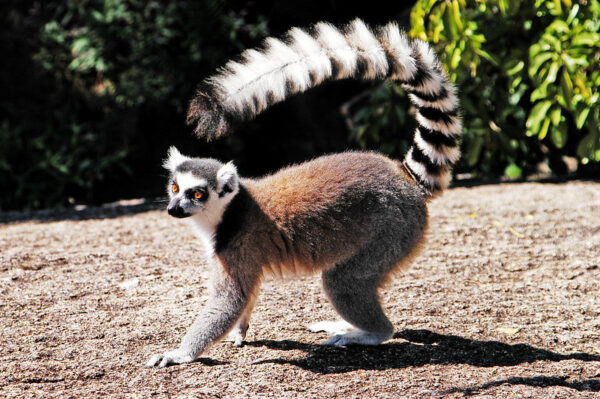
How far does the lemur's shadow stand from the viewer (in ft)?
11.6

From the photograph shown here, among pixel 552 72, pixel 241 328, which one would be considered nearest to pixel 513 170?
pixel 552 72

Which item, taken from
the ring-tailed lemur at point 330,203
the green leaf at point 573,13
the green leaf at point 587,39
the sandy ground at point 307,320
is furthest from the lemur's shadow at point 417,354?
the green leaf at point 573,13

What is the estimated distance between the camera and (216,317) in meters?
3.49

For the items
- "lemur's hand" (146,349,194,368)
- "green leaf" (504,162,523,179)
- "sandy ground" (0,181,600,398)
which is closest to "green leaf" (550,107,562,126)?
"sandy ground" (0,181,600,398)

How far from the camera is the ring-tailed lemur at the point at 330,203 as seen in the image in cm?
349

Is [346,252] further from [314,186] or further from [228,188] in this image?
[228,188]

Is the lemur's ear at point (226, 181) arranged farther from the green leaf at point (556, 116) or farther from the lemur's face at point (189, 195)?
the green leaf at point (556, 116)

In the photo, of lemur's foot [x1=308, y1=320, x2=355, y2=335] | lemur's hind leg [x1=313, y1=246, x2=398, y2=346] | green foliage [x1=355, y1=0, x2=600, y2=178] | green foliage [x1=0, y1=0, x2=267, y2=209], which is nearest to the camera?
lemur's hind leg [x1=313, y1=246, x2=398, y2=346]

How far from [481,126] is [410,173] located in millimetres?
3758

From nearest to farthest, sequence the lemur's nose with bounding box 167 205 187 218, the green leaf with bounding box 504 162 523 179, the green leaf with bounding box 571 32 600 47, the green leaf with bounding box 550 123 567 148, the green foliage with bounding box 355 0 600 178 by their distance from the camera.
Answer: the lemur's nose with bounding box 167 205 187 218 < the green leaf with bounding box 571 32 600 47 < the green foliage with bounding box 355 0 600 178 < the green leaf with bounding box 550 123 567 148 < the green leaf with bounding box 504 162 523 179

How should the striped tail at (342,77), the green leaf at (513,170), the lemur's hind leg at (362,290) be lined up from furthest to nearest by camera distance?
the green leaf at (513,170) < the lemur's hind leg at (362,290) < the striped tail at (342,77)

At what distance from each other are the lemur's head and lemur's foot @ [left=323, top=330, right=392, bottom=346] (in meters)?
0.97

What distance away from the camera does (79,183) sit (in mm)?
8891

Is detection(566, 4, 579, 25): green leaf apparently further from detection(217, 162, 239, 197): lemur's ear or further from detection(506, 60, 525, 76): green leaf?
detection(217, 162, 239, 197): lemur's ear
